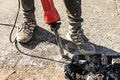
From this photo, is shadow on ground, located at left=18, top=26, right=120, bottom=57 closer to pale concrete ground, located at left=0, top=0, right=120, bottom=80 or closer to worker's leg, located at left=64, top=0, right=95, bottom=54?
pale concrete ground, located at left=0, top=0, right=120, bottom=80

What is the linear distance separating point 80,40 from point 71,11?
0.37m

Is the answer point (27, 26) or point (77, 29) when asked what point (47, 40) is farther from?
point (77, 29)

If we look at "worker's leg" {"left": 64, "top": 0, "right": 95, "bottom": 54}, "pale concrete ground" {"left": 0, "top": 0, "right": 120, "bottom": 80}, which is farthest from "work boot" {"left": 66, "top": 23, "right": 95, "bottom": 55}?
"pale concrete ground" {"left": 0, "top": 0, "right": 120, "bottom": 80}

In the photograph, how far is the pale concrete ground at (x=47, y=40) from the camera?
3.11 meters

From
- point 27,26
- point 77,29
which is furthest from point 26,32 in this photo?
point 77,29

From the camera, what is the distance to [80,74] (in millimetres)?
3000

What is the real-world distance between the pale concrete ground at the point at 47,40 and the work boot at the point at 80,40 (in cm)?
15

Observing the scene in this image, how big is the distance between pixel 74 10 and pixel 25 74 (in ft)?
2.80

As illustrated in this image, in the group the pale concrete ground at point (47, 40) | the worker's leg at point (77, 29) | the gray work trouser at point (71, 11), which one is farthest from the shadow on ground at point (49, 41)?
the gray work trouser at point (71, 11)

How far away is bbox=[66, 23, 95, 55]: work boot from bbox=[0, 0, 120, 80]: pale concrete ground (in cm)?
15

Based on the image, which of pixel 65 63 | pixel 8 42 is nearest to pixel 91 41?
pixel 65 63

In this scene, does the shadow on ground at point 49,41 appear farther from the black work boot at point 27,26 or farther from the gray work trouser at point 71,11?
the gray work trouser at point 71,11

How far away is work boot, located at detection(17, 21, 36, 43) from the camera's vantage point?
338cm

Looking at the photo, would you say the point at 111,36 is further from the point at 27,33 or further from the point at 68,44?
the point at 27,33
